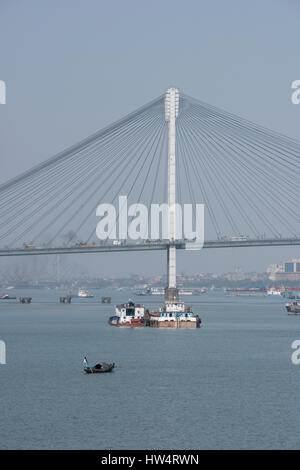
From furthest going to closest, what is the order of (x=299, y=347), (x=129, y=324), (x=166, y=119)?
(x=166, y=119), (x=129, y=324), (x=299, y=347)

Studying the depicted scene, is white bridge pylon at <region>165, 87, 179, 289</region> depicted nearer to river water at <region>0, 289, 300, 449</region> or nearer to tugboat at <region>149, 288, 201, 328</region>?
tugboat at <region>149, 288, 201, 328</region>

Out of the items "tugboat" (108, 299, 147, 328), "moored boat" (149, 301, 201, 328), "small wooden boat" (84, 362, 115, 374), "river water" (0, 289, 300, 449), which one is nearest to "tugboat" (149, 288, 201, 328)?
"moored boat" (149, 301, 201, 328)

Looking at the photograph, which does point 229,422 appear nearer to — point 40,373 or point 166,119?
point 40,373

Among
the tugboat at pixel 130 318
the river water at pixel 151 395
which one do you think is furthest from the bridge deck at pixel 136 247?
the river water at pixel 151 395

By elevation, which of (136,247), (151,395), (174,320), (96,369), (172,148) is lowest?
(151,395)

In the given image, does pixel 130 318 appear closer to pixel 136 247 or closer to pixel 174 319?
pixel 174 319

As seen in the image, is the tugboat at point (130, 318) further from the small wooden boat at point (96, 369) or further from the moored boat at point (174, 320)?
the small wooden boat at point (96, 369)

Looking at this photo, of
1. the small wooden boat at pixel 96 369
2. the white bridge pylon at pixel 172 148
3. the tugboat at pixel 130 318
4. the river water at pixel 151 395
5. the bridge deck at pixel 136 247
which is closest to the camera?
the river water at pixel 151 395

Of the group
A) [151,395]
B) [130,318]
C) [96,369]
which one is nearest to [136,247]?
[130,318]
